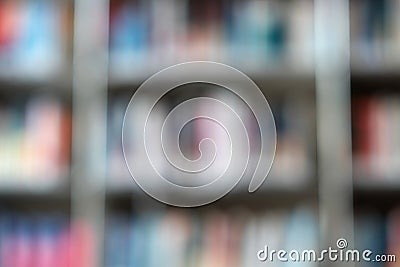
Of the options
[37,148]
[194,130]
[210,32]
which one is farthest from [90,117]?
[210,32]

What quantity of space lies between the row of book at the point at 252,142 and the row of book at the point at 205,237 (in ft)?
0.35

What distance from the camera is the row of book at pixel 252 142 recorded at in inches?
67.4

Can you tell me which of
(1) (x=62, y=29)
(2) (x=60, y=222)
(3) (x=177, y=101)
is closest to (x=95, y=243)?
(2) (x=60, y=222)

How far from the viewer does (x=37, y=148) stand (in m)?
1.75

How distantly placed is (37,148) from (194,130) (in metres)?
0.43

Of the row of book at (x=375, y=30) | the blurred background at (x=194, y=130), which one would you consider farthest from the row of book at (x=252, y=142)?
the row of book at (x=375, y=30)

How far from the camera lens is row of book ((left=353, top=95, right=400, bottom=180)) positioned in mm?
1688

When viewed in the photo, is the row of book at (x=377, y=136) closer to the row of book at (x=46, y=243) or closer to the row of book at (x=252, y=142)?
the row of book at (x=252, y=142)

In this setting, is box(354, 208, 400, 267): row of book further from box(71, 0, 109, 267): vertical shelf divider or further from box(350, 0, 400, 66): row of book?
box(71, 0, 109, 267): vertical shelf divider

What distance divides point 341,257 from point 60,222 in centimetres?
76

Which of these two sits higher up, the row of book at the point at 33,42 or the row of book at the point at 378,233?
the row of book at the point at 33,42

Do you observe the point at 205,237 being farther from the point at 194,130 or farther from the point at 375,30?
the point at 375,30

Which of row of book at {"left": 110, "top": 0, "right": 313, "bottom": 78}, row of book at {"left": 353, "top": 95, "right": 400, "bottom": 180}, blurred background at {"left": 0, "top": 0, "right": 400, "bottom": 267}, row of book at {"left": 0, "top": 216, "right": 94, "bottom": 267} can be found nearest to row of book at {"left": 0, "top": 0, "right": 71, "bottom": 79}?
blurred background at {"left": 0, "top": 0, "right": 400, "bottom": 267}

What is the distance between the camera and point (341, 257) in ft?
5.49
